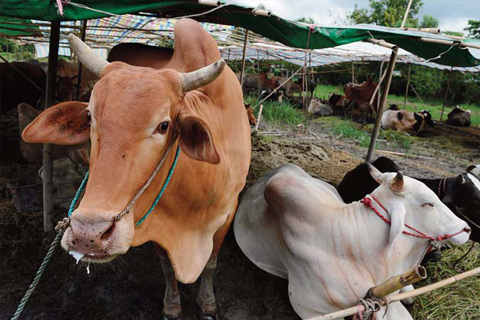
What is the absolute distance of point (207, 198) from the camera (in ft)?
7.20

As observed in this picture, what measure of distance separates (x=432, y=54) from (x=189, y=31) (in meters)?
2.75

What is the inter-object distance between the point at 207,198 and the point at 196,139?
2.20 ft

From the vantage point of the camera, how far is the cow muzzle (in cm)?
126

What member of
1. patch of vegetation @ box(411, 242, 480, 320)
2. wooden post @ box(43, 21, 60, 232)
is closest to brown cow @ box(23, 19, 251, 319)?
wooden post @ box(43, 21, 60, 232)

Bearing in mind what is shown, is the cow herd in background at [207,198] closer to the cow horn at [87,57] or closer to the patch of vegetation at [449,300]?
the cow horn at [87,57]

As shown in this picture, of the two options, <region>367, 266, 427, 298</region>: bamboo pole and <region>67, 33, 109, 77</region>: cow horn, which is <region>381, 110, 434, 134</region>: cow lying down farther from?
<region>67, 33, 109, 77</region>: cow horn

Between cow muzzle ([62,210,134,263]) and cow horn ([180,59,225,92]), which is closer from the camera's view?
cow muzzle ([62,210,134,263])

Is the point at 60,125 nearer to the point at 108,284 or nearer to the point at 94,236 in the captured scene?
the point at 94,236

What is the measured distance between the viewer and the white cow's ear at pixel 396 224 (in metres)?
2.08

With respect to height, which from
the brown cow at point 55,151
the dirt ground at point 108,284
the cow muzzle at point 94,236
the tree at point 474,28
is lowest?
the dirt ground at point 108,284

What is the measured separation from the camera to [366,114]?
12625 millimetres

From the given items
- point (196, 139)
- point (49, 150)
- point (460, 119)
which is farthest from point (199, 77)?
point (460, 119)

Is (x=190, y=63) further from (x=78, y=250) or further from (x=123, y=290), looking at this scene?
(x=123, y=290)

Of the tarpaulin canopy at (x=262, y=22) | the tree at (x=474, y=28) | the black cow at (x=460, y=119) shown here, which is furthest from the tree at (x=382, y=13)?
the tarpaulin canopy at (x=262, y=22)
